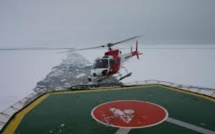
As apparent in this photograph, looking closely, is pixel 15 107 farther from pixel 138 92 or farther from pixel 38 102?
pixel 138 92

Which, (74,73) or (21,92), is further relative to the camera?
(74,73)

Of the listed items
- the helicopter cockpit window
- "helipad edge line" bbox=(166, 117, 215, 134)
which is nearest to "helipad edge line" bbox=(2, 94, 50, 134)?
"helipad edge line" bbox=(166, 117, 215, 134)

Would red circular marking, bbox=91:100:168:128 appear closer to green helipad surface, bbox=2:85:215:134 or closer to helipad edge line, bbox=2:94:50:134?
green helipad surface, bbox=2:85:215:134

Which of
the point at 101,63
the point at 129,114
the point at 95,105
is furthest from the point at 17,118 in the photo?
the point at 101,63

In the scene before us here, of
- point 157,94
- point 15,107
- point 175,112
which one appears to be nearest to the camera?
point 175,112

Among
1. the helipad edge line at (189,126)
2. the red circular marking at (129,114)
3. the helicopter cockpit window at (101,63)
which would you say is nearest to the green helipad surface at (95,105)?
the helipad edge line at (189,126)

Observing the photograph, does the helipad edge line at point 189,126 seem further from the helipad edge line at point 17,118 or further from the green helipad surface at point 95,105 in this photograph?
the helipad edge line at point 17,118

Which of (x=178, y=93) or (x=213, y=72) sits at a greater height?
(x=178, y=93)

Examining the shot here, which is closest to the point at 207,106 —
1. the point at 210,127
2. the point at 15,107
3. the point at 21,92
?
the point at 210,127
